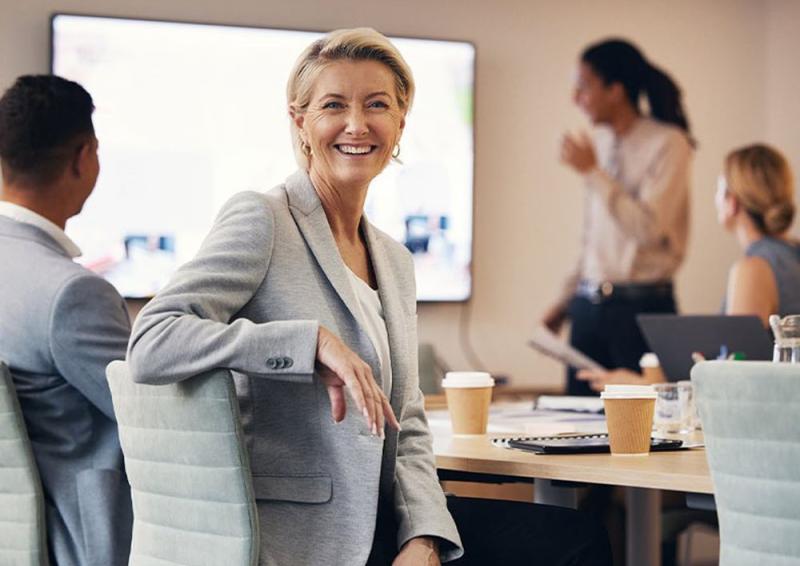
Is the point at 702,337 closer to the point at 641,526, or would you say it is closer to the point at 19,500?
the point at 641,526

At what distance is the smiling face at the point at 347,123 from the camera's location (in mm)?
2221

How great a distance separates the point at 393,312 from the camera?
87.2 inches

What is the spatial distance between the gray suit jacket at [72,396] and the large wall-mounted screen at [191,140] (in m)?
2.48

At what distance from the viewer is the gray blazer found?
184 centimetres

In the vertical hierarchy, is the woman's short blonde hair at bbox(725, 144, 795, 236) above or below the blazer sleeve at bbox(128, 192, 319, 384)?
above

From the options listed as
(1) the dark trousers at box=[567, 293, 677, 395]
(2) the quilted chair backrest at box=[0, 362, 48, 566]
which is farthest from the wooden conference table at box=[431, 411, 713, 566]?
(1) the dark trousers at box=[567, 293, 677, 395]

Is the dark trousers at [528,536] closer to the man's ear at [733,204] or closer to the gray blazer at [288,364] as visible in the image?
the gray blazer at [288,364]

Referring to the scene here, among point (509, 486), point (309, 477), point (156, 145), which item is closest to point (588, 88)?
point (156, 145)

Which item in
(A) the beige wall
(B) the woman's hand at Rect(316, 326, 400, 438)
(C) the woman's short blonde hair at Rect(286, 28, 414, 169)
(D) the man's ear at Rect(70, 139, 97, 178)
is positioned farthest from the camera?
(A) the beige wall

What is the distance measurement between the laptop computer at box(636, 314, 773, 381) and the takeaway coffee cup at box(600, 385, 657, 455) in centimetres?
104

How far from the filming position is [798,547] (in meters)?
1.68

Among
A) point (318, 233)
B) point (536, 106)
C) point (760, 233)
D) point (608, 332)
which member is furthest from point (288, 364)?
point (536, 106)

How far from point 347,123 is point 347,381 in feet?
1.94

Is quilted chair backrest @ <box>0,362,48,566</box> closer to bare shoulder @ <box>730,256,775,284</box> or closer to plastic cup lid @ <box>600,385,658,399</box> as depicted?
plastic cup lid @ <box>600,385,658,399</box>
